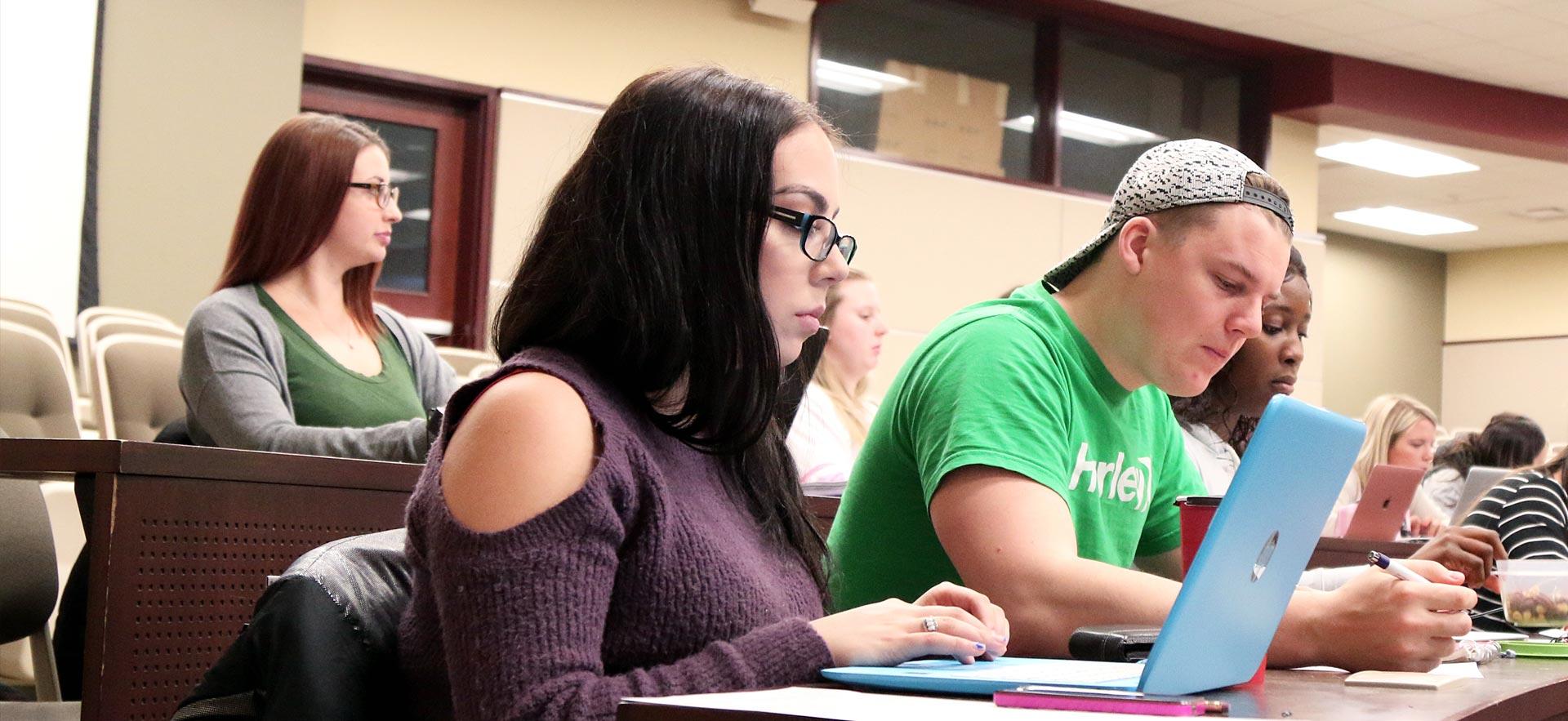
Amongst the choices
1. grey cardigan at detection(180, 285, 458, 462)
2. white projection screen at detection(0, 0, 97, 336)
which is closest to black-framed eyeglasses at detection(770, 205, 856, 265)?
grey cardigan at detection(180, 285, 458, 462)

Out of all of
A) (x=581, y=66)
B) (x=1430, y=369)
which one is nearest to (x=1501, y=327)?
(x=1430, y=369)

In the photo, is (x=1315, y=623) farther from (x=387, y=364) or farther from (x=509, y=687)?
(x=387, y=364)

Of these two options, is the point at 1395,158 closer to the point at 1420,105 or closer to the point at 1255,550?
the point at 1420,105

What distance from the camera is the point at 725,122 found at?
113 cm

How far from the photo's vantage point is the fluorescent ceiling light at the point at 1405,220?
10.1m

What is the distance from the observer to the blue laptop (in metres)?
0.83

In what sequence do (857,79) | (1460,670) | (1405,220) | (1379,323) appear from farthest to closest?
(1379,323)
(1405,220)
(857,79)
(1460,670)

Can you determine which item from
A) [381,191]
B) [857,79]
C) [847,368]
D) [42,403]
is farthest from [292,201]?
[857,79]

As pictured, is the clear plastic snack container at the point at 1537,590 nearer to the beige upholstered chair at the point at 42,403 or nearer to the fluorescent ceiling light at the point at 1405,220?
the beige upholstered chair at the point at 42,403

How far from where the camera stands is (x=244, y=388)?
2.36 m

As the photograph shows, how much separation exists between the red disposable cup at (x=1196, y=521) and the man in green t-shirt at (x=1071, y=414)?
0.90 feet

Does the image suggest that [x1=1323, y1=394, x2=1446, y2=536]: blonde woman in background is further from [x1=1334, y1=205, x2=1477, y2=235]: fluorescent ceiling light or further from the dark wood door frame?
[x1=1334, y1=205, x2=1477, y2=235]: fluorescent ceiling light

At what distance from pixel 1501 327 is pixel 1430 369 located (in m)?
0.59

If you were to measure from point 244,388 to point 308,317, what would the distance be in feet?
0.90
